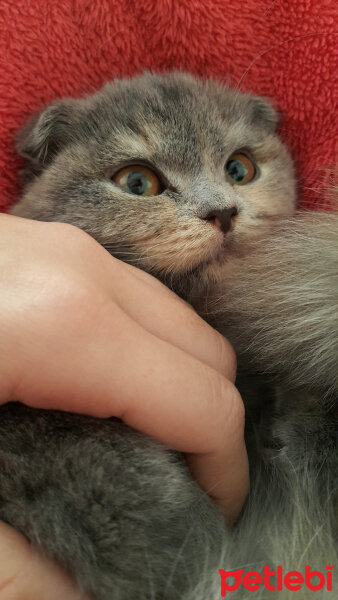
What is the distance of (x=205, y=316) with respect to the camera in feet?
3.61

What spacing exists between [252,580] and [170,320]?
1.24 feet

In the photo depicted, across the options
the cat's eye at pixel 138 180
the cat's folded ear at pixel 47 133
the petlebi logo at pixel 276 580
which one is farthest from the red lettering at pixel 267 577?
the cat's folded ear at pixel 47 133

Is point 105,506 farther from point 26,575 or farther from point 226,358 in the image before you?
point 226,358

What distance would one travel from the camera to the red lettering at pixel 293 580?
0.71 meters

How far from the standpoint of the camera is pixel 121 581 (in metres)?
0.68

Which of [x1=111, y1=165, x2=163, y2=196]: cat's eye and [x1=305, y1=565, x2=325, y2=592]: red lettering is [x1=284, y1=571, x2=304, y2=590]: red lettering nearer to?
[x1=305, y1=565, x2=325, y2=592]: red lettering

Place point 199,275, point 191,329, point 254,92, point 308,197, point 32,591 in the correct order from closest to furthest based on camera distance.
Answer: point 32,591, point 191,329, point 199,275, point 308,197, point 254,92

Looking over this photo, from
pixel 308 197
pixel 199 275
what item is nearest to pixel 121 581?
pixel 199 275

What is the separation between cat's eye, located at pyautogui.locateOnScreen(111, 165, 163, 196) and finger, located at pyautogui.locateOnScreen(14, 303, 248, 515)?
0.42m

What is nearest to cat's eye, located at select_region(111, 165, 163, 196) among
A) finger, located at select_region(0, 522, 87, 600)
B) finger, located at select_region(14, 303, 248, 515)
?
finger, located at select_region(14, 303, 248, 515)

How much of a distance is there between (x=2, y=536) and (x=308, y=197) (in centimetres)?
94

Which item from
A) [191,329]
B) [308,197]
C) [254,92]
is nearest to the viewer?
[191,329]

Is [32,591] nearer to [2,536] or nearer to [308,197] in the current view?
[2,536]

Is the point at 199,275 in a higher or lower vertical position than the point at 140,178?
lower
